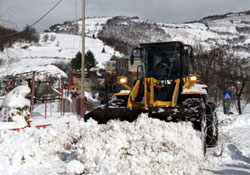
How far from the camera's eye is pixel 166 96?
24.6ft

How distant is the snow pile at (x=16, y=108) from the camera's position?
11.5 metres

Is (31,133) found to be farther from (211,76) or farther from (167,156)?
(211,76)

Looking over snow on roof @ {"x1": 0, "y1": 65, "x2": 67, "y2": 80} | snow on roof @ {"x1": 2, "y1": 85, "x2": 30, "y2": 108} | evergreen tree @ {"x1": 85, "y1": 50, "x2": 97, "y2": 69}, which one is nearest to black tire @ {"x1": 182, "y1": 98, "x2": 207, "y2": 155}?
snow on roof @ {"x1": 2, "y1": 85, "x2": 30, "y2": 108}

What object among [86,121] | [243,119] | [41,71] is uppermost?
[41,71]

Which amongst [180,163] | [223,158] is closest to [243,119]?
[223,158]

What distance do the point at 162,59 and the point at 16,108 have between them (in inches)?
279

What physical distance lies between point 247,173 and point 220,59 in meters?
21.5

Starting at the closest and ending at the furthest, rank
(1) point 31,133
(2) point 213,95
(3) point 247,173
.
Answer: (3) point 247,173, (1) point 31,133, (2) point 213,95

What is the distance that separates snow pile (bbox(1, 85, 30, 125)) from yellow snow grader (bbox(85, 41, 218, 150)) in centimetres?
538

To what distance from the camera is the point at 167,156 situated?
4938 millimetres

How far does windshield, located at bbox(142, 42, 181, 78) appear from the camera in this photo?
8.13 metres

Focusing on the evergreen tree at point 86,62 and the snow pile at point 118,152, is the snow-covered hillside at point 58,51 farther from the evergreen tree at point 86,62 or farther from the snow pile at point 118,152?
the snow pile at point 118,152

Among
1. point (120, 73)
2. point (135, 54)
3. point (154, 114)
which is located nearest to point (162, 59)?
point (135, 54)

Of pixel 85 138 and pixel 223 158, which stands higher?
pixel 85 138
